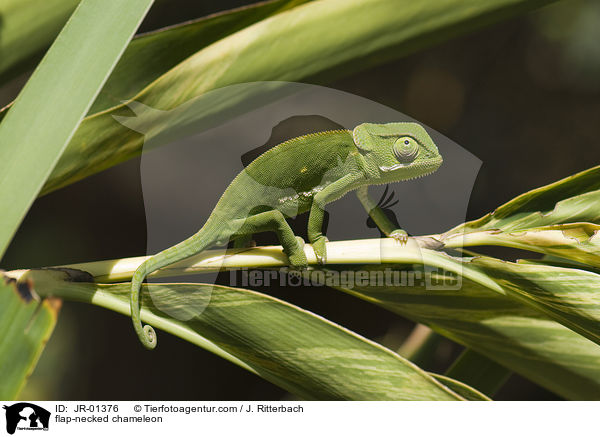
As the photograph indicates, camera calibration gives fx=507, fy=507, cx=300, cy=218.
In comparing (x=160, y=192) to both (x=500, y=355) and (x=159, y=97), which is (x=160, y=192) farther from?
(x=500, y=355)

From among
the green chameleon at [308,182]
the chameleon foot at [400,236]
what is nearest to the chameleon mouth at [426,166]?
the green chameleon at [308,182]

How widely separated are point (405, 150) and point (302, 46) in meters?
0.24

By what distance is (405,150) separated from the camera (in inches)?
28.5

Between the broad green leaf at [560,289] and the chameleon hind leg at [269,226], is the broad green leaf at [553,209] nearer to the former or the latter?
the broad green leaf at [560,289]

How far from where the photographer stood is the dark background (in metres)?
0.96

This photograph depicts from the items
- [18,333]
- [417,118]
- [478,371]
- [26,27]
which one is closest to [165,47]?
[26,27]

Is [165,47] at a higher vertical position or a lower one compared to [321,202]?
higher

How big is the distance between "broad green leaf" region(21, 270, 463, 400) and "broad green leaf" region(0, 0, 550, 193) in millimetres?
151

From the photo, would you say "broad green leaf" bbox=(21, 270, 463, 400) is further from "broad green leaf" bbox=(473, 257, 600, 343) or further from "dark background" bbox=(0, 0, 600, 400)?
"dark background" bbox=(0, 0, 600, 400)

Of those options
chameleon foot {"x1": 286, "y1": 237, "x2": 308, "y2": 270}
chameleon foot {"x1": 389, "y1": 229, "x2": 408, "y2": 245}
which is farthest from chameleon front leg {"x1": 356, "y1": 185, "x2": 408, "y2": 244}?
chameleon foot {"x1": 286, "y1": 237, "x2": 308, "y2": 270}

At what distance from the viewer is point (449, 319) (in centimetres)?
65

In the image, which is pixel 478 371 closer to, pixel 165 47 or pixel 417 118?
→ pixel 417 118
